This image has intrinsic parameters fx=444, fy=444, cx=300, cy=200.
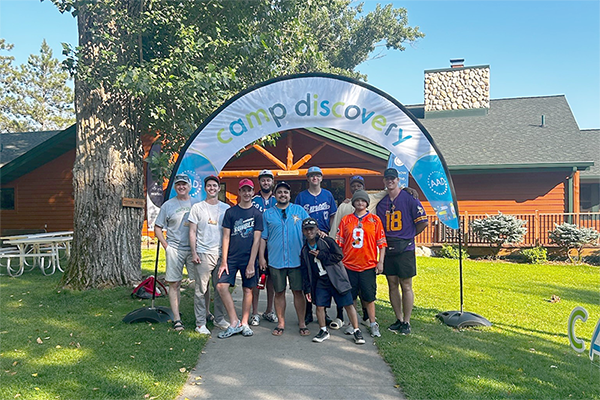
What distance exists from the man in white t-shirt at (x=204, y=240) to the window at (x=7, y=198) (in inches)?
586

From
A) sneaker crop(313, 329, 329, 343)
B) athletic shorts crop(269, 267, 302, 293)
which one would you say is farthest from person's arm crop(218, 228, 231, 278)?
sneaker crop(313, 329, 329, 343)

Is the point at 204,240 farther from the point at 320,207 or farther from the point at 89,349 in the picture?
the point at 89,349

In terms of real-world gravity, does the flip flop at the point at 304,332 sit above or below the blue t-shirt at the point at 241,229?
below

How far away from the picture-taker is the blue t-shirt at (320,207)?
560cm

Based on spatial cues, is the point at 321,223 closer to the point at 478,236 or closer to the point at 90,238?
the point at 90,238

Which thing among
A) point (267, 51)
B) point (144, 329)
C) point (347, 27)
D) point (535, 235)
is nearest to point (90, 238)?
point (144, 329)

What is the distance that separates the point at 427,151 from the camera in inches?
228

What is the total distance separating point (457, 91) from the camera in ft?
59.9

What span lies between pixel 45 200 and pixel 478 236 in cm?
1503

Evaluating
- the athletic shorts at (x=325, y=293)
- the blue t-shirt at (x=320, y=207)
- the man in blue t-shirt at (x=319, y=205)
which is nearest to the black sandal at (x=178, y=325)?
the man in blue t-shirt at (x=319, y=205)

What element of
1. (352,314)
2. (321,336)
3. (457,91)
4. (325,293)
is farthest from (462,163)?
(321,336)

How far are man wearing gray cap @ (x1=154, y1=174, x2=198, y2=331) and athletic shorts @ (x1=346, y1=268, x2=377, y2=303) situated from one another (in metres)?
1.96

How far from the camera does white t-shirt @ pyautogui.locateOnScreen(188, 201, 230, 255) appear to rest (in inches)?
203

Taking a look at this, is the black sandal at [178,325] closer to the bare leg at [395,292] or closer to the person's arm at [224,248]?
the person's arm at [224,248]
